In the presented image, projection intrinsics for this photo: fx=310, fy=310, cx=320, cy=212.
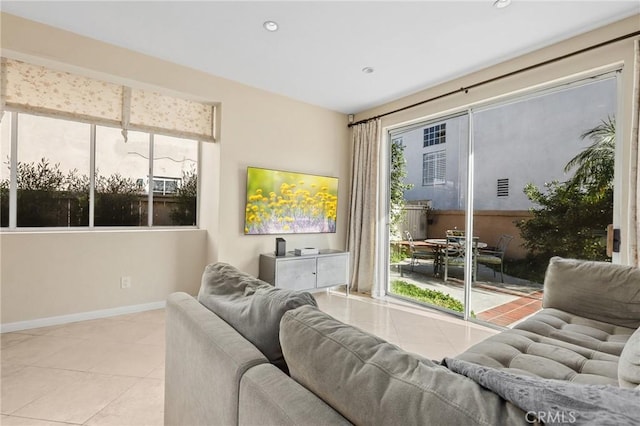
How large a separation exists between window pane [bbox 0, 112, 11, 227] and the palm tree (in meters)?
5.25

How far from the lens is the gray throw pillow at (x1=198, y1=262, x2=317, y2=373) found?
1.04 m

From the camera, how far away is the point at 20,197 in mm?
→ 2979

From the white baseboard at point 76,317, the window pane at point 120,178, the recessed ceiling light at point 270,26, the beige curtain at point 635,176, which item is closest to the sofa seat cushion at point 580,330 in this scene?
the beige curtain at point 635,176

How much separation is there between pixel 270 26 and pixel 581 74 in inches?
106

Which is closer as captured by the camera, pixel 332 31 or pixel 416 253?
pixel 332 31

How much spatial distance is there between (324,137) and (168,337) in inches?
146

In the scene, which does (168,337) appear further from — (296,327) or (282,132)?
(282,132)

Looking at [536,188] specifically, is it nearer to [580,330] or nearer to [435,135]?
[435,135]

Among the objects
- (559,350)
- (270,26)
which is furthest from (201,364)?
(270,26)

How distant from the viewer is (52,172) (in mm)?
3131

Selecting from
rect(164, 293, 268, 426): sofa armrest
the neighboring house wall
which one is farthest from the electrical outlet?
the neighboring house wall

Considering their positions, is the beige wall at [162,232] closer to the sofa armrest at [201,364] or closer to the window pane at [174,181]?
the window pane at [174,181]

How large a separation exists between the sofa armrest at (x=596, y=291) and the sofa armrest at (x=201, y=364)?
7.04 feet

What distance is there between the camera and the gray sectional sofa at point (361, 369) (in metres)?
0.56
